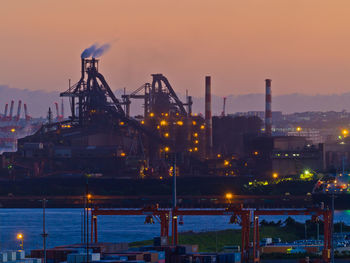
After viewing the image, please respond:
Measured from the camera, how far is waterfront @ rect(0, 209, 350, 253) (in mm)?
64062

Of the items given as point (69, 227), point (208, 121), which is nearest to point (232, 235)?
point (69, 227)

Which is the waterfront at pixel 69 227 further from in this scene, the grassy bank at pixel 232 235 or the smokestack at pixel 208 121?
the smokestack at pixel 208 121

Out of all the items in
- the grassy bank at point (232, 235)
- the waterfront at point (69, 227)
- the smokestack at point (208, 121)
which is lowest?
the waterfront at point (69, 227)

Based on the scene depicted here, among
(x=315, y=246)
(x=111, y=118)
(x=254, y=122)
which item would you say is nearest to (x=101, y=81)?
(x=111, y=118)

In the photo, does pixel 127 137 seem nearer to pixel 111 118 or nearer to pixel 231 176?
pixel 111 118

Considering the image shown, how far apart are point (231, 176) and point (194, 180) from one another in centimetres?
417

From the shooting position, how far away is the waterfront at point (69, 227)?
2522 inches

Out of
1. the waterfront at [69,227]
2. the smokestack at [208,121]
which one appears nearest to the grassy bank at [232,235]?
the waterfront at [69,227]

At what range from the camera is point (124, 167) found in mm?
118125

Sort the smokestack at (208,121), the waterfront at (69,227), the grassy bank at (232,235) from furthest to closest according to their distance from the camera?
the smokestack at (208,121) → the waterfront at (69,227) → the grassy bank at (232,235)

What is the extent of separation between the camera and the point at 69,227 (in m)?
74.7

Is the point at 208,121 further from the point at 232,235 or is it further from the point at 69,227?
the point at 232,235

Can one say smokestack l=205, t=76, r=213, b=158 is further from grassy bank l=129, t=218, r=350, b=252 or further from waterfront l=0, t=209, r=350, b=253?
grassy bank l=129, t=218, r=350, b=252

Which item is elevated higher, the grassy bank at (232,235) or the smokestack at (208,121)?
the smokestack at (208,121)
